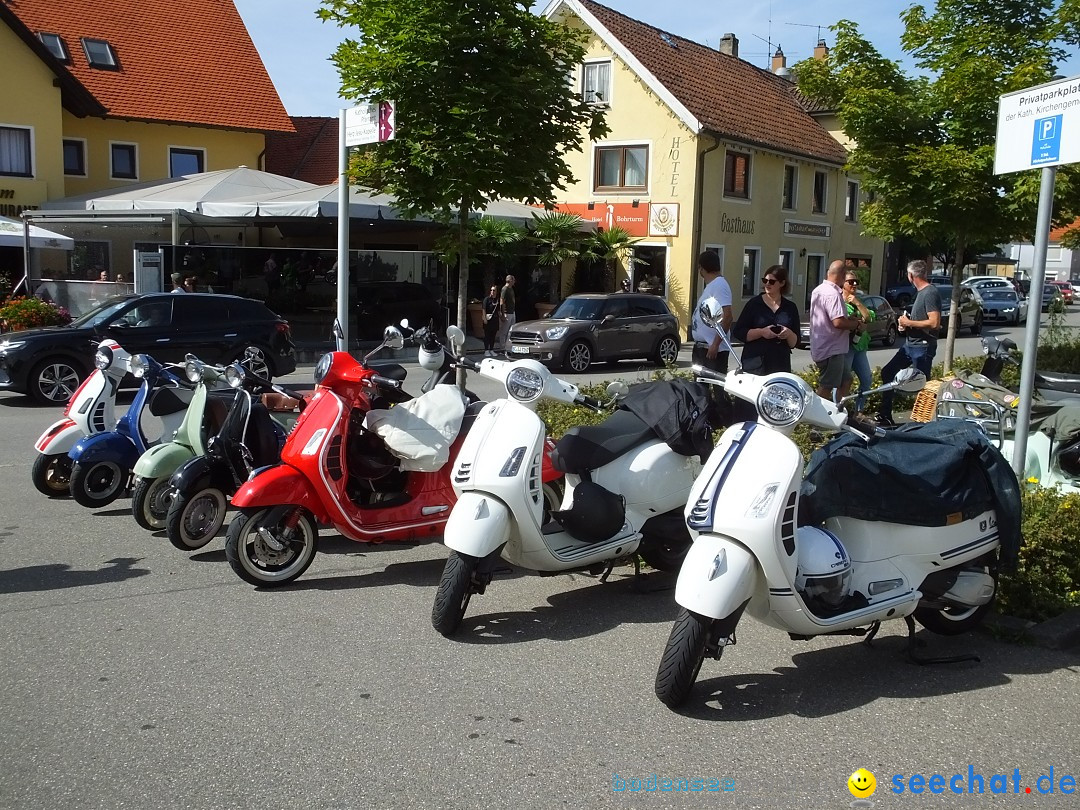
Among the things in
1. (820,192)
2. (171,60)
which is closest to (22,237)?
(171,60)

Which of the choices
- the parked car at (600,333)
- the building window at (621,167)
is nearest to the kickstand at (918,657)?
the parked car at (600,333)

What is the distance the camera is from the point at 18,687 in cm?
436

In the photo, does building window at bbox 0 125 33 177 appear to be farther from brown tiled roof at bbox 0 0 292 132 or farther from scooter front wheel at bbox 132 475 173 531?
scooter front wheel at bbox 132 475 173 531

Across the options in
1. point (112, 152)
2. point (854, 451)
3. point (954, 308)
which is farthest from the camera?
point (112, 152)

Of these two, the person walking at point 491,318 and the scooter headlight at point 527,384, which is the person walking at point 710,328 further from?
the person walking at point 491,318

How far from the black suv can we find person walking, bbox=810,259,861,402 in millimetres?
6768

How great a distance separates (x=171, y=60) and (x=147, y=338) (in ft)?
65.7

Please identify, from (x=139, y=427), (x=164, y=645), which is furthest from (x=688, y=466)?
(x=139, y=427)

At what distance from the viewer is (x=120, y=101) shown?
93.5 ft

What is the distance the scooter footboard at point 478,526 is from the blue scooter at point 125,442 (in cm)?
322

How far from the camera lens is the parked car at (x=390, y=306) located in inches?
860

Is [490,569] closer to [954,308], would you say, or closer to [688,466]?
[688,466]

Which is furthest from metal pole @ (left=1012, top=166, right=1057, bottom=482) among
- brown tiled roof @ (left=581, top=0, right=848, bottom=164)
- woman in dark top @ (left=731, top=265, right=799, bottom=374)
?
brown tiled roof @ (left=581, top=0, right=848, bottom=164)

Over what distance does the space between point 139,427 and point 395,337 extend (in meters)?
2.52
